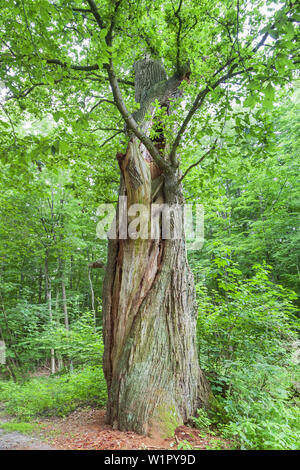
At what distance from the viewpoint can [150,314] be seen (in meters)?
2.94

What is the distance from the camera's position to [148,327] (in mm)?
2887

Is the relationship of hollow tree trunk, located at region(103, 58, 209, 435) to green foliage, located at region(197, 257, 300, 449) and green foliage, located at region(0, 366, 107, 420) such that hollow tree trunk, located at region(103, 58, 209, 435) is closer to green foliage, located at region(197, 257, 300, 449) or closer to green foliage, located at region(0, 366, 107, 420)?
green foliage, located at region(197, 257, 300, 449)

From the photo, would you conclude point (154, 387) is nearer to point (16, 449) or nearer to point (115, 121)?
point (16, 449)

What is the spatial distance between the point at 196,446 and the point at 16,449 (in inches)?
72.9

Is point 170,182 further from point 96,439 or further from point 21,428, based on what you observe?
point 21,428

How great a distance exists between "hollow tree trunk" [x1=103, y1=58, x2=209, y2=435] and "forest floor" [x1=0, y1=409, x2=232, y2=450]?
125mm

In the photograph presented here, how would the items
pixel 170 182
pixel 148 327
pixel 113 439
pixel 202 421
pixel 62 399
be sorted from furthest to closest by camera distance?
pixel 62 399
pixel 170 182
pixel 148 327
pixel 202 421
pixel 113 439

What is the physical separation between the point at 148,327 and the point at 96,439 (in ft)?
3.90

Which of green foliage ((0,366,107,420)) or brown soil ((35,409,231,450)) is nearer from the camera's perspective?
brown soil ((35,409,231,450))

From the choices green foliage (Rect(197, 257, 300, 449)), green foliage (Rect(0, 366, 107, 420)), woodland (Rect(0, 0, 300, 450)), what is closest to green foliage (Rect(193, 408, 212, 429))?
woodland (Rect(0, 0, 300, 450))

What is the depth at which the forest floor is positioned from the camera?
7.54 ft

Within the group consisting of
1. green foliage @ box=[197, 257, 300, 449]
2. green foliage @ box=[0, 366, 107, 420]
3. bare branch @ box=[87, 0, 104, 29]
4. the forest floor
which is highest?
bare branch @ box=[87, 0, 104, 29]

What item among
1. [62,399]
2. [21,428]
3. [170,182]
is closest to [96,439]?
[21,428]
